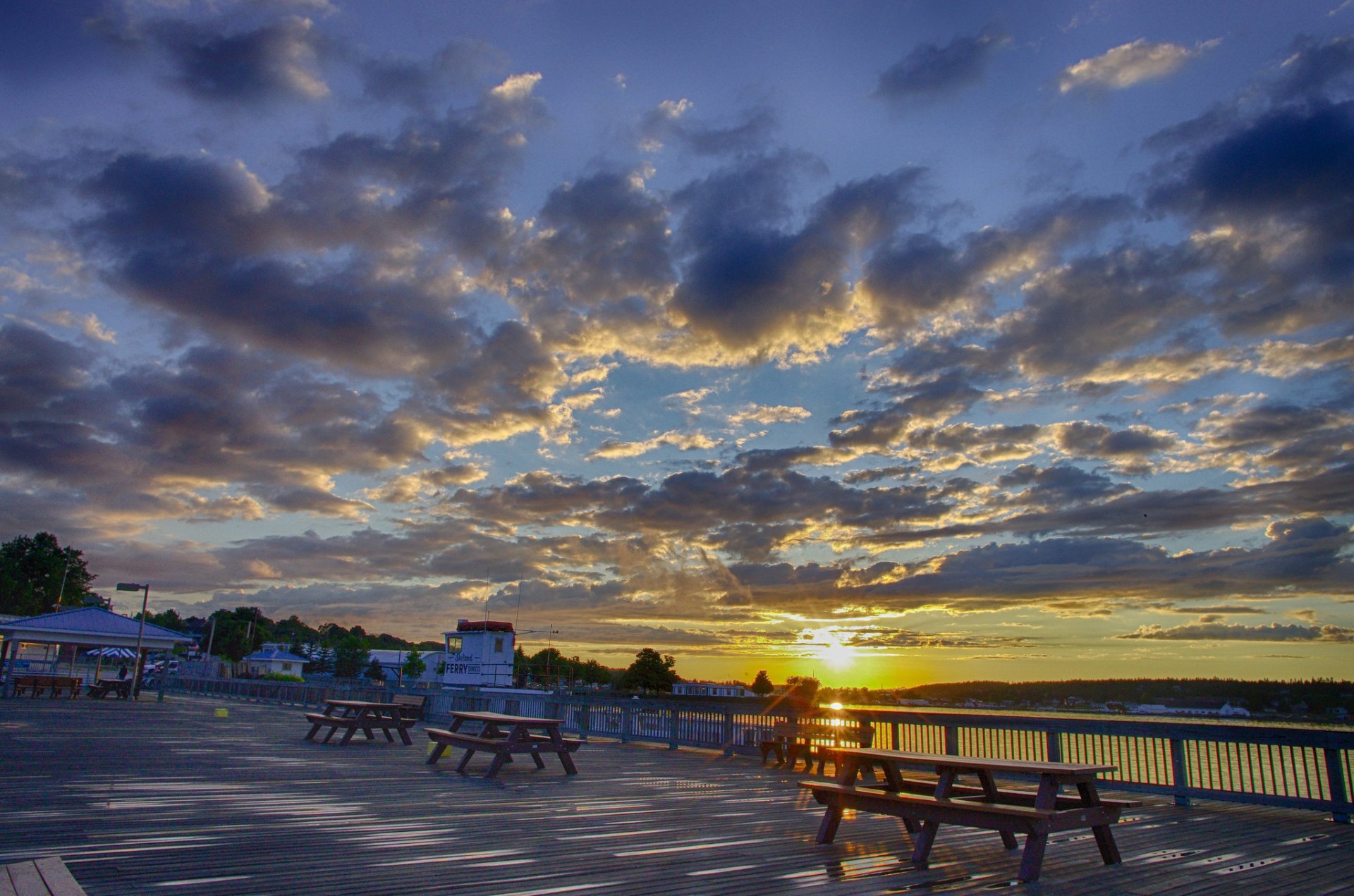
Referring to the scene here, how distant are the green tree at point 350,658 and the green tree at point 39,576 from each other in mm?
33946

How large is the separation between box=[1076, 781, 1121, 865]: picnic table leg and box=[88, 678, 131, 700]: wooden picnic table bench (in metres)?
33.1

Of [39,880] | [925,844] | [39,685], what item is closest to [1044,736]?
[925,844]

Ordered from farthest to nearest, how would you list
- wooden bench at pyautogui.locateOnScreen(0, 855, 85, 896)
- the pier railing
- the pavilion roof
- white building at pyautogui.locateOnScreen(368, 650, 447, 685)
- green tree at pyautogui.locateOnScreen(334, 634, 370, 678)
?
green tree at pyautogui.locateOnScreen(334, 634, 370, 678) → white building at pyautogui.locateOnScreen(368, 650, 447, 685) → the pavilion roof → the pier railing → wooden bench at pyautogui.locateOnScreen(0, 855, 85, 896)

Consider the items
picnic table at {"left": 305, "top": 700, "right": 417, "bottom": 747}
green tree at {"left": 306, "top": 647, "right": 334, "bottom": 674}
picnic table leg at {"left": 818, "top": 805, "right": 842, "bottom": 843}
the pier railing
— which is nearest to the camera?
picnic table leg at {"left": 818, "top": 805, "right": 842, "bottom": 843}

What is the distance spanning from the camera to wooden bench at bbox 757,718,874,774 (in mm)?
14758

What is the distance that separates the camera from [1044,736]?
1319 centimetres

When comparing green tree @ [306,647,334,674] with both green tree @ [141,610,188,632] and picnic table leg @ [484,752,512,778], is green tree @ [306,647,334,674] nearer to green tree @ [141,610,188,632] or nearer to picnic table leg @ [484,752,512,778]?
green tree @ [141,610,188,632]

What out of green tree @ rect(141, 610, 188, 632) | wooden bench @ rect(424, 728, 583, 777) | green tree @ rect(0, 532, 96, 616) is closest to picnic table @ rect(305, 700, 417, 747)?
wooden bench @ rect(424, 728, 583, 777)

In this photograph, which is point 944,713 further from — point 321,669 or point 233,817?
point 321,669

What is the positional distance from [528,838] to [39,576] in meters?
138

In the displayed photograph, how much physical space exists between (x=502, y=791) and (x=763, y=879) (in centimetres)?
528

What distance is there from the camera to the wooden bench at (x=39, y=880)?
153 inches

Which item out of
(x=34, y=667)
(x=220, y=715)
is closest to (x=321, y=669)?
(x=34, y=667)

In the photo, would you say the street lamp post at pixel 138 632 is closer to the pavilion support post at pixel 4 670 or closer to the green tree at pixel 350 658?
the pavilion support post at pixel 4 670
